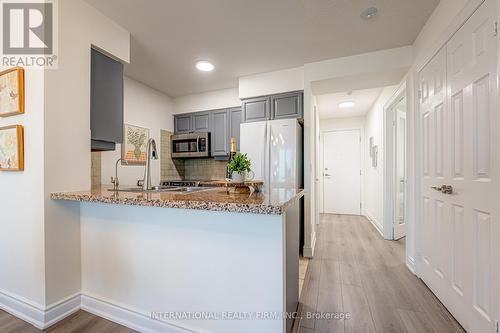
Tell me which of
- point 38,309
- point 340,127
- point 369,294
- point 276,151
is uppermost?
point 340,127

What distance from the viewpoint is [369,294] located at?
198cm

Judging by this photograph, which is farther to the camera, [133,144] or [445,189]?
[133,144]

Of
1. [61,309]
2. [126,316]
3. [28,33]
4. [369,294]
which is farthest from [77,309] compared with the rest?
[369,294]

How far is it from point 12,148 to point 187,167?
2.77 m

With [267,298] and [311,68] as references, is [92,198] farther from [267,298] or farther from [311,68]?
[311,68]

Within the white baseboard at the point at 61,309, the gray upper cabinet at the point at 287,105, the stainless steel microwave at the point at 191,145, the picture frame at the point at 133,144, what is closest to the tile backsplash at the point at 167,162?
the stainless steel microwave at the point at 191,145

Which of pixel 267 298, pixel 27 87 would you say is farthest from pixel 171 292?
pixel 27 87

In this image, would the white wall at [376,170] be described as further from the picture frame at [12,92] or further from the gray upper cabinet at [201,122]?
the picture frame at [12,92]

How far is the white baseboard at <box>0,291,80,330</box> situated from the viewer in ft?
5.15

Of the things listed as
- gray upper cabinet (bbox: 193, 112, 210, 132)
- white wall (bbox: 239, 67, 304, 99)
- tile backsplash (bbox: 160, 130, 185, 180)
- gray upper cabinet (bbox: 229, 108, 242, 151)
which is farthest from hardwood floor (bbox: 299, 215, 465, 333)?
tile backsplash (bbox: 160, 130, 185, 180)

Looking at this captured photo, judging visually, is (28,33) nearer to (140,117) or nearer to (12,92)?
A: (12,92)

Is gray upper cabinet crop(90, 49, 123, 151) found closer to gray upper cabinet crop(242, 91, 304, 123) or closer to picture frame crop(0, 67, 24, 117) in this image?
picture frame crop(0, 67, 24, 117)

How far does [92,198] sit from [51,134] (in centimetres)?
63

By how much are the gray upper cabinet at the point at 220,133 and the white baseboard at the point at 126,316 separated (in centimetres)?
254
